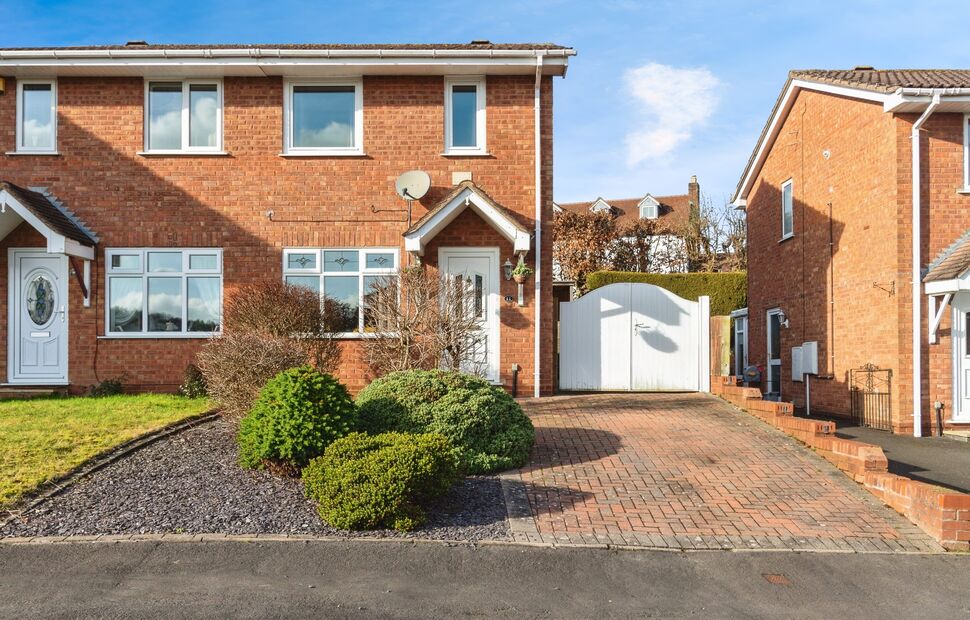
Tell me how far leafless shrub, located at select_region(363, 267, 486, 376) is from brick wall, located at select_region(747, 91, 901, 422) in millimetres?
7408

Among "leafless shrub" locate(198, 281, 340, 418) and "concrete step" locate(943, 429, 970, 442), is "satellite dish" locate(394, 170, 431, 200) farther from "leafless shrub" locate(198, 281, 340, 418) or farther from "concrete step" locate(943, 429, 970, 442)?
"concrete step" locate(943, 429, 970, 442)

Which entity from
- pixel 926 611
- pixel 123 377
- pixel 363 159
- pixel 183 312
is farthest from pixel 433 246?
pixel 926 611

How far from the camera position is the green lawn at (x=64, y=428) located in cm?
736

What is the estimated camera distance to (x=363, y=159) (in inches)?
517

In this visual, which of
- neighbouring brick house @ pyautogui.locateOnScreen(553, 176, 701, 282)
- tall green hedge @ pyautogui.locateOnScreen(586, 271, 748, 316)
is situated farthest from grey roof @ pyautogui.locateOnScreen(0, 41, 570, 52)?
neighbouring brick house @ pyautogui.locateOnScreen(553, 176, 701, 282)

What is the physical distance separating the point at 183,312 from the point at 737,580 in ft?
34.9

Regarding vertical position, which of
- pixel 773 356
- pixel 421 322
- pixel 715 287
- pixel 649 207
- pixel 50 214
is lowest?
pixel 773 356

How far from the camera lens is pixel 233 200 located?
13078 millimetres

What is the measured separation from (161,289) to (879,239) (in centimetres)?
1280

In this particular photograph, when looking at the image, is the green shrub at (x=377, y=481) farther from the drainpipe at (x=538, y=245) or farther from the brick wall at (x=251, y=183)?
the brick wall at (x=251, y=183)

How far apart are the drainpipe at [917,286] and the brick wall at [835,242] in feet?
0.97

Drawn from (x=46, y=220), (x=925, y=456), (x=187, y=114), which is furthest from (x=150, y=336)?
(x=925, y=456)

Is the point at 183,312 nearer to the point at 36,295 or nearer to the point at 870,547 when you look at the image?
the point at 36,295

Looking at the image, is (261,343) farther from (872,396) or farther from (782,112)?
(782,112)
